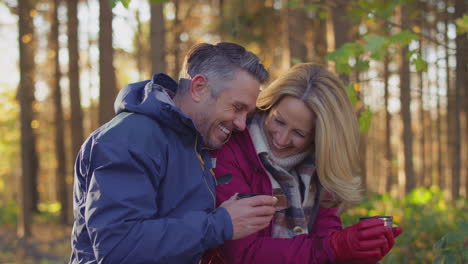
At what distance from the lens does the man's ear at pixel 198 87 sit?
107 inches

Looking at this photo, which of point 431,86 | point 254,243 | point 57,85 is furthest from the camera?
point 431,86

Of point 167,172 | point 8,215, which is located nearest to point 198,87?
point 167,172

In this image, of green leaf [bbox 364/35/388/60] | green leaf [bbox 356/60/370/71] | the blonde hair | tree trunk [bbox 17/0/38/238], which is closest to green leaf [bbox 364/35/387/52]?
green leaf [bbox 364/35/388/60]

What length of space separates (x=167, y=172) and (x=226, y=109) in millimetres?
557

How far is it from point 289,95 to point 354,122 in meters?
0.47

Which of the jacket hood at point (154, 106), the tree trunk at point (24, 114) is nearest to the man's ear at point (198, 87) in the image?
the jacket hood at point (154, 106)

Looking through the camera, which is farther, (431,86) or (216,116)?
(431,86)

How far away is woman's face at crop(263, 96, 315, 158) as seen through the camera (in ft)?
10.1

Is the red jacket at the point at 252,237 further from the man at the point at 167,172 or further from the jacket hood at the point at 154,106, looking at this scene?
the jacket hood at the point at 154,106

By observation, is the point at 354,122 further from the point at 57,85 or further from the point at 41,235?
the point at 57,85

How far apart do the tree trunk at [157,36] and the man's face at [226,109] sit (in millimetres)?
3114

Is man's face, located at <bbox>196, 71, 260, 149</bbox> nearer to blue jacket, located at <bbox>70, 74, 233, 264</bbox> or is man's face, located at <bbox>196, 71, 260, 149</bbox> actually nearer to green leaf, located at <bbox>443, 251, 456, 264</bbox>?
blue jacket, located at <bbox>70, 74, 233, 264</bbox>

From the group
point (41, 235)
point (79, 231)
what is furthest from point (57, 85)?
point (79, 231)

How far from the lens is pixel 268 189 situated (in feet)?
9.74
